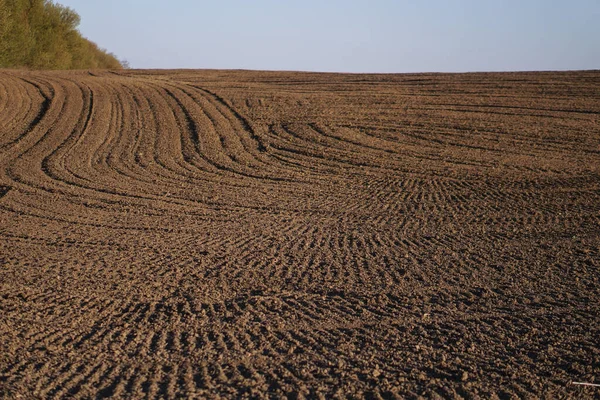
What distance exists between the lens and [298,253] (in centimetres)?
1041

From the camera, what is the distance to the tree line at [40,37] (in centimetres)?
5112

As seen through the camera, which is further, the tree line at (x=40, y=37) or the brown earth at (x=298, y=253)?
the tree line at (x=40, y=37)

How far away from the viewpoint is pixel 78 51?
63.7m

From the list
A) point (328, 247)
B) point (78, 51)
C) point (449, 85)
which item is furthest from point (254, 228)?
point (78, 51)

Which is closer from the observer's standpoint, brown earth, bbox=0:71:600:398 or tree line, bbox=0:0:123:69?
brown earth, bbox=0:71:600:398

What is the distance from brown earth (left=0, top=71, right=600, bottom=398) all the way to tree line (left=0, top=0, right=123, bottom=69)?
2760 centimetres

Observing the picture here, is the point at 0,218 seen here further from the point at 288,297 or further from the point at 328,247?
the point at 288,297

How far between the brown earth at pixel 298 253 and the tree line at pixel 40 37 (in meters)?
27.6

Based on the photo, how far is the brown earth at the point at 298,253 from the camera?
5.89 m

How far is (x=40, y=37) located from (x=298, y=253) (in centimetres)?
5388

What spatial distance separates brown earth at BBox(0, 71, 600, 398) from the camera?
5.89m

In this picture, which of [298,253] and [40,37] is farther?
[40,37]

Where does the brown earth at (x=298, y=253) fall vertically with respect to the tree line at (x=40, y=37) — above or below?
below

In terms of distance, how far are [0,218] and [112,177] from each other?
4.87 meters
